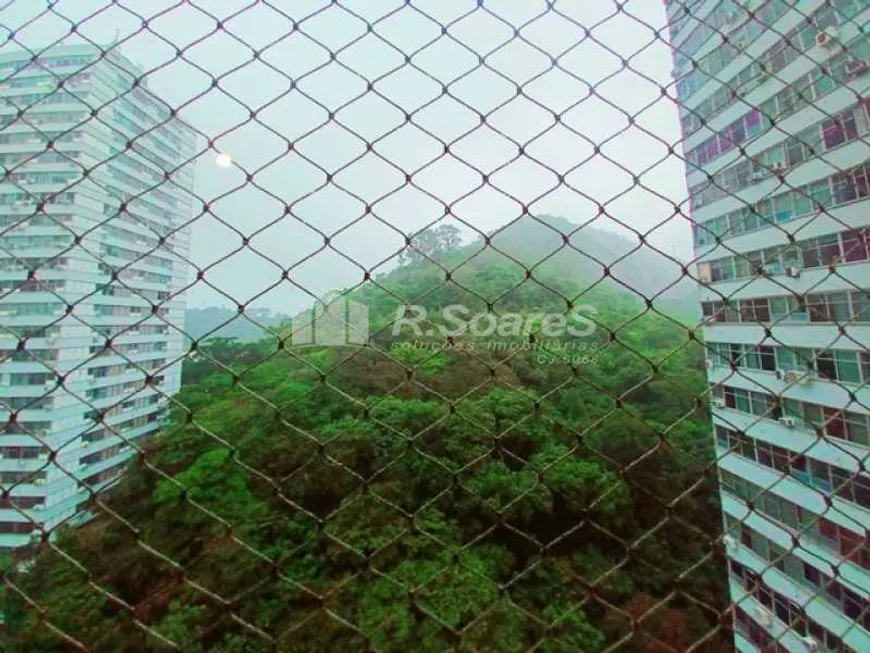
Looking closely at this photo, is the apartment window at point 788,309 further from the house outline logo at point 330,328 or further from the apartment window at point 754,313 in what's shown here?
the house outline logo at point 330,328

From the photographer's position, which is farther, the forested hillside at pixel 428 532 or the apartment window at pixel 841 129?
the forested hillside at pixel 428 532

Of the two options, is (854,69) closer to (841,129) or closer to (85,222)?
(841,129)

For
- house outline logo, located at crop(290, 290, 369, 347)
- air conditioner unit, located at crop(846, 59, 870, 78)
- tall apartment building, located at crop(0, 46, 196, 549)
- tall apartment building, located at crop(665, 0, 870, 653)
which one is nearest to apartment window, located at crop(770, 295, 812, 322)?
tall apartment building, located at crop(665, 0, 870, 653)

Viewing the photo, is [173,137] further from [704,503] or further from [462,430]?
[704,503]

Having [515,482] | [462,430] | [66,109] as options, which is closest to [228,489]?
[462,430]

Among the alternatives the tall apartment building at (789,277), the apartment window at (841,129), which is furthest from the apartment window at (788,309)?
the apartment window at (841,129)

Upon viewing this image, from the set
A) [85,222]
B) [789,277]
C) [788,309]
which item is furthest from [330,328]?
[788,309]
